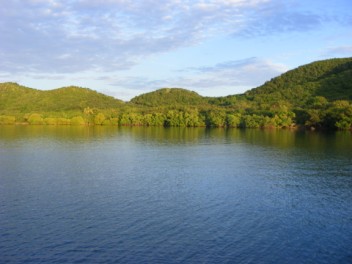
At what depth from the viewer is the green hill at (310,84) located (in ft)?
468

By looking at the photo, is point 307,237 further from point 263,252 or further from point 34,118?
point 34,118

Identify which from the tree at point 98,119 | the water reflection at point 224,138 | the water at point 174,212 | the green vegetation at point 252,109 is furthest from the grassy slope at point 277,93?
the water at point 174,212

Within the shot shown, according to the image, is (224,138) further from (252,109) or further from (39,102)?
(39,102)

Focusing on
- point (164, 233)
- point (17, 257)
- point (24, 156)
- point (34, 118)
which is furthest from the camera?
point (34, 118)

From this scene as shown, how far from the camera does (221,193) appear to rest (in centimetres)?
2827

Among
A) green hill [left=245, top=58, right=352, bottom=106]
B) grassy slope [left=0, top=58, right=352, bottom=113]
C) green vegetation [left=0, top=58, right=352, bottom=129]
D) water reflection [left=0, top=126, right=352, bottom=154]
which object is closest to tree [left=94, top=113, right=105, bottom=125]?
green vegetation [left=0, top=58, right=352, bottom=129]

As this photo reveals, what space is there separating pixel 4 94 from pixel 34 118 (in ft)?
213

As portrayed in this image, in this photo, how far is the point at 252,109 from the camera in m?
140

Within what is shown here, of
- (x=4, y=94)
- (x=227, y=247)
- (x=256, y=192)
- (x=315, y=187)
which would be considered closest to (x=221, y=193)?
(x=256, y=192)

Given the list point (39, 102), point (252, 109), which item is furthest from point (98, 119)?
point (252, 109)

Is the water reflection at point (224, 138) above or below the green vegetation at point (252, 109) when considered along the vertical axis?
below

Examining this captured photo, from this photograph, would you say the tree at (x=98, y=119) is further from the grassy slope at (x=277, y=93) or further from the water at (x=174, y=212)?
the water at (x=174, y=212)

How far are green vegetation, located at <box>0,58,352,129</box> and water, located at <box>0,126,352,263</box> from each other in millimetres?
77374

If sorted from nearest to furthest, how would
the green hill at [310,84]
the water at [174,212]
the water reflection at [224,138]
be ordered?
the water at [174,212] < the water reflection at [224,138] < the green hill at [310,84]
